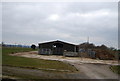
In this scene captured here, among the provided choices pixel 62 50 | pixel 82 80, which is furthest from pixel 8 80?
pixel 62 50

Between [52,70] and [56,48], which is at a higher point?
[56,48]

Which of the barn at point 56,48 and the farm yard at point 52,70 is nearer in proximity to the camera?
the farm yard at point 52,70

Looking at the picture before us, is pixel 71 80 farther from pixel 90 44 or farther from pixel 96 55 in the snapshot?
pixel 90 44

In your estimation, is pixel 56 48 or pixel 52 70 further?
pixel 56 48

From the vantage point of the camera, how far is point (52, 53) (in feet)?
121

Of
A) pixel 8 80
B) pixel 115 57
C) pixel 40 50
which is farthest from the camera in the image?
pixel 40 50

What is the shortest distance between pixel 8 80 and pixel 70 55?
26.5m

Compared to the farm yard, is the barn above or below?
above

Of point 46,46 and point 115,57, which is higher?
point 46,46

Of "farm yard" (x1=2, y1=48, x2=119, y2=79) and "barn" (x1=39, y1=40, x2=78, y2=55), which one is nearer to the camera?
"farm yard" (x1=2, y1=48, x2=119, y2=79)

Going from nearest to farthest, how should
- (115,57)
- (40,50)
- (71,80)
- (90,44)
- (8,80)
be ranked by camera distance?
(8,80) < (71,80) < (115,57) < (40,50) < (90,44)

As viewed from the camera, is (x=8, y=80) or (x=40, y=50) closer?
(x=8, y=80)

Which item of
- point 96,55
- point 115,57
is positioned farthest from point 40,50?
point 115,57

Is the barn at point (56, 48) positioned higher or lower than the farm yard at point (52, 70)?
higher
